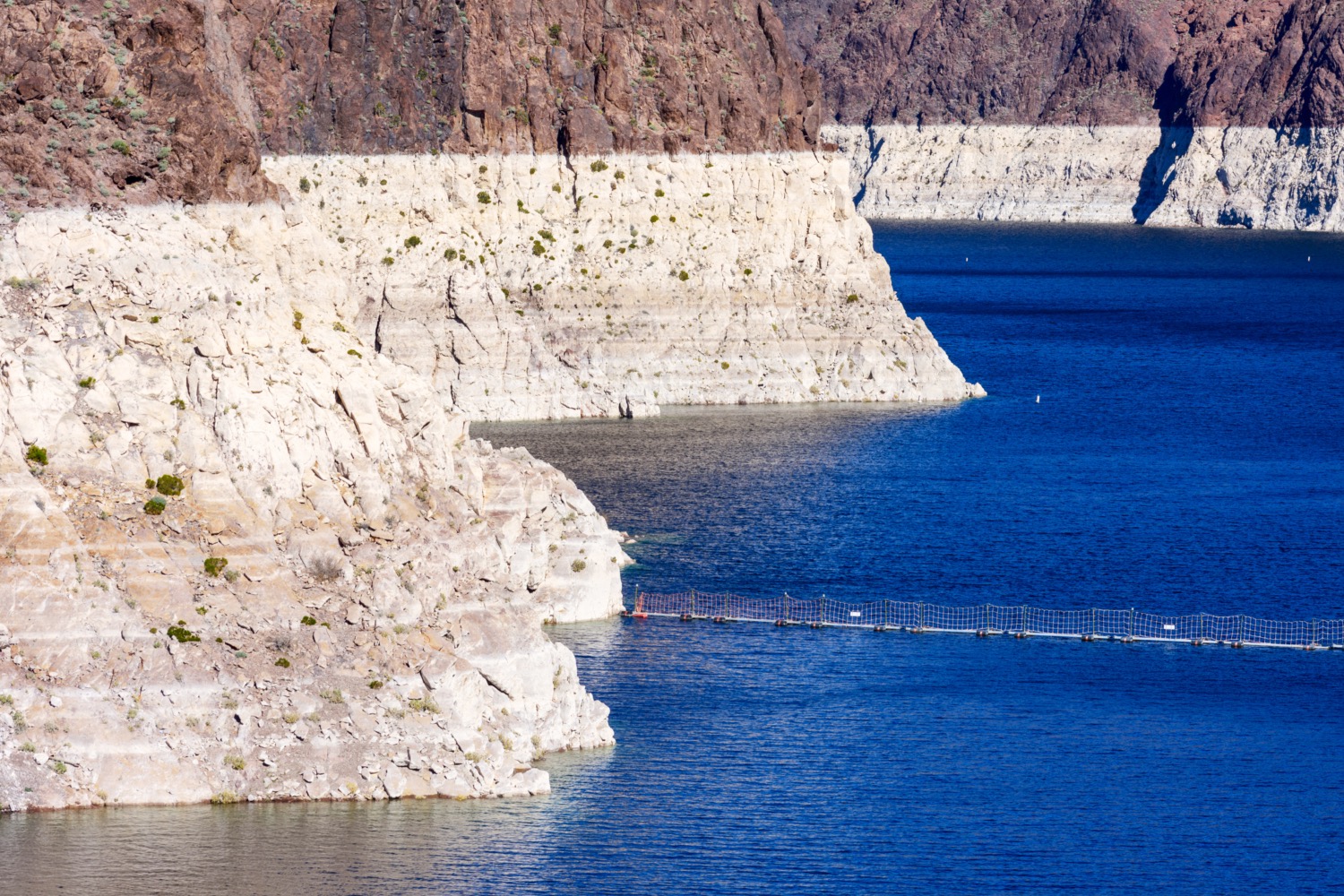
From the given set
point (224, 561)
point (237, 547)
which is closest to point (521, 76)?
point (237, 547)

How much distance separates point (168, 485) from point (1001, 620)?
128ft

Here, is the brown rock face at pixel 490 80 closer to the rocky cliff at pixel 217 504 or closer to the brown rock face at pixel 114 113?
the rocky cliff at pixel 217 504

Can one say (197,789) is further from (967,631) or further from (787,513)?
(787,513)

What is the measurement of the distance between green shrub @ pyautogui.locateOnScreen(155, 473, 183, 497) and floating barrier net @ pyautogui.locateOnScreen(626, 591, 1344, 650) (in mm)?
28660

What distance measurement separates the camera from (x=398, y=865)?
2645 inches

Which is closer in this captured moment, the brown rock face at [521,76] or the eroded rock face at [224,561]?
the eroded rock face at [224,561]

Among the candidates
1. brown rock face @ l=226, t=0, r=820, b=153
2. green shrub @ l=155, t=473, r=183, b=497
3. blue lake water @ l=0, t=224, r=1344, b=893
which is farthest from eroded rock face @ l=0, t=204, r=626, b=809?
brown rock face @ l=226, t=0, r=820, b=153

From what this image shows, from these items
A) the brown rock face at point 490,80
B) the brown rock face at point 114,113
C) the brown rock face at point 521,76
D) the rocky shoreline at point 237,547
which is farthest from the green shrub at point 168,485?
the brown rock face at point 490,80

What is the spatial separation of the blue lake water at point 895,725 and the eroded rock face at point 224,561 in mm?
1638

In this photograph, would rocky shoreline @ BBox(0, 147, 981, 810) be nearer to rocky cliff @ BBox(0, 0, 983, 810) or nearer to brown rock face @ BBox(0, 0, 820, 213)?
rocky cliff @ BBox(0, 0, 983, 810)

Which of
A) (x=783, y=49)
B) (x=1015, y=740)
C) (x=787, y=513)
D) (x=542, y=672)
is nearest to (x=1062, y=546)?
(x=787, y=513)

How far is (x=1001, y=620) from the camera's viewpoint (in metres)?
101

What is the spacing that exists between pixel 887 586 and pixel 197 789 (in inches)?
1665

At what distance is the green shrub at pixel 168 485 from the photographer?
73.9m
